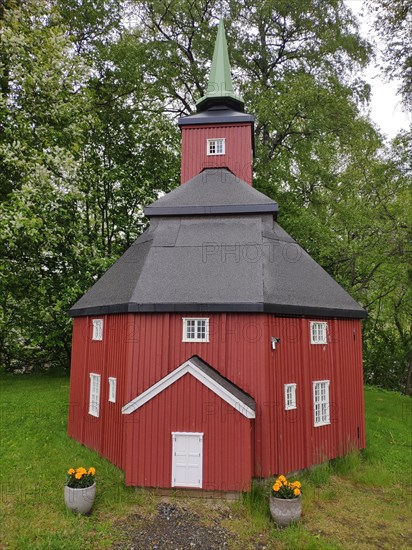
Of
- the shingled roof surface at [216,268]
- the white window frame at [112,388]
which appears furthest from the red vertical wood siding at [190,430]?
the shingled roof surface at [216,268]

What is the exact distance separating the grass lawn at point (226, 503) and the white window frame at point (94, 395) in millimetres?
1214

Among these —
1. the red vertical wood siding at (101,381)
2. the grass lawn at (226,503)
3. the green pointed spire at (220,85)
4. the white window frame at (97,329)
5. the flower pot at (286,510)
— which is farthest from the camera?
the green pointed spire at (220,85)

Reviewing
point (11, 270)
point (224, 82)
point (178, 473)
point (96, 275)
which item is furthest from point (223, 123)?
point (178, 473)

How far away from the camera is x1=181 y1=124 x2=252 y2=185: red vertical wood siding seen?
1731cm

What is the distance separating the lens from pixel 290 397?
38.3ft

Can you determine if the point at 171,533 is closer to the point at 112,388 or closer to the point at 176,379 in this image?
the point at 176,379

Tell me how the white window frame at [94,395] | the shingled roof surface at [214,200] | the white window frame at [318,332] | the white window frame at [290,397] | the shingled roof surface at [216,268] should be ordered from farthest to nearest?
the shingled roof surface at [214,200] → the white window frame at [94,395] → the white window frame at [318,332] → the shingled roof surface at [216,268] → the white window frame at [290,397]

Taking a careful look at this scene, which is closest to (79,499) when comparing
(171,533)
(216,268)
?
(171,533)

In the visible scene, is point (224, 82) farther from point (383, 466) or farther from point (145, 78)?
point (383, 466)

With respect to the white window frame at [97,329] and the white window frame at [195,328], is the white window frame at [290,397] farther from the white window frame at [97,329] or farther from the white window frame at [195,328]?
the white window frame at [97,329]

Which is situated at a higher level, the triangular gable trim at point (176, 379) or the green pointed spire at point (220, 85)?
the green pointed spire at point (220, 85)

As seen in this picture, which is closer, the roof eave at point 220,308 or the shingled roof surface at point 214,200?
the roof eave at point 220,308

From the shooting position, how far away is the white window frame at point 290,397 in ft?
37.9

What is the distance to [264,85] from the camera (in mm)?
26250
